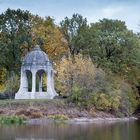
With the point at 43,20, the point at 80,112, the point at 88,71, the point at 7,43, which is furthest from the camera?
the point at 43,20

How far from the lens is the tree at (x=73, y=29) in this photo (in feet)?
249

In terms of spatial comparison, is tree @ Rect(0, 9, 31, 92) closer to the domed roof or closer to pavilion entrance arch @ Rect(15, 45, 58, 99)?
pavilion entrance arch @ Rect(15, 45, 58, 99)

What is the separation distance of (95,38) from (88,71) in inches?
399

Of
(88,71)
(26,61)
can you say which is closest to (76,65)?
(88,71)

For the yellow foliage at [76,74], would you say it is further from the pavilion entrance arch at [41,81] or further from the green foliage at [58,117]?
the green foliage at [58,117]

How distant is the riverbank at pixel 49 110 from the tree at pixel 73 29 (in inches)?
589

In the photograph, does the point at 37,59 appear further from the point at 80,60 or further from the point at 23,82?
the point at 80,60

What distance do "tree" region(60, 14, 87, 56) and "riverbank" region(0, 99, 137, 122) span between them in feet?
49.1

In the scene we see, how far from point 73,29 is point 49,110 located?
67.1 feet

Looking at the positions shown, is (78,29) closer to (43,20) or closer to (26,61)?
(43,20)

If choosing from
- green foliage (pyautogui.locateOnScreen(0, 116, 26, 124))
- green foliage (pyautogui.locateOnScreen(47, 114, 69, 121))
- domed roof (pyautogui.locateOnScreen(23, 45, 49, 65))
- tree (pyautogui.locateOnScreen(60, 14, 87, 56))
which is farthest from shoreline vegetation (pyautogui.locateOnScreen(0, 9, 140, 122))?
green foliage (pyautogui.locateOnScreen(0, 116, 26, 124))

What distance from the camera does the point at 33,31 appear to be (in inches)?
2975

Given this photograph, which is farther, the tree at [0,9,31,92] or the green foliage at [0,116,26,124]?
the tree at [0,9,31,92]

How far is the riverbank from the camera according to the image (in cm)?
5741
